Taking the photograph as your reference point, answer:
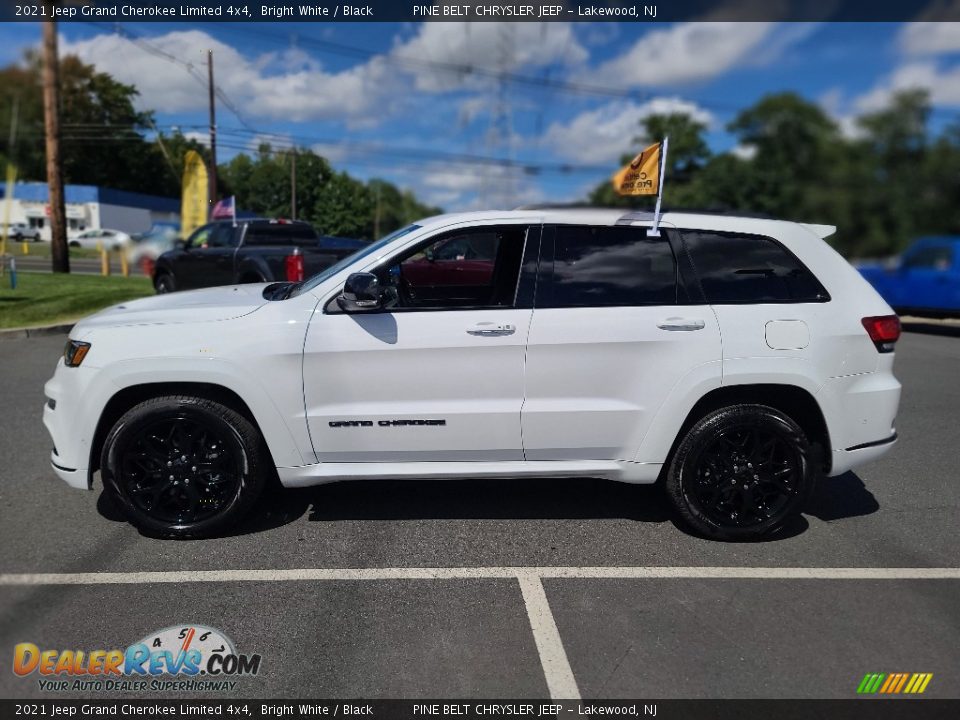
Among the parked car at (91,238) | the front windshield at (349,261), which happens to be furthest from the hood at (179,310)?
the parked car at (91,238)

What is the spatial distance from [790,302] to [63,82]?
1585 cm

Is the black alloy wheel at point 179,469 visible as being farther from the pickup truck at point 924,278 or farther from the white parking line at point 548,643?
the pickup truck at point 924,278

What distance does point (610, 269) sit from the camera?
4.03 m

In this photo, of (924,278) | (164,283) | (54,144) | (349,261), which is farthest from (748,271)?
(54,144)

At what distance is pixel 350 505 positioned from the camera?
460cm

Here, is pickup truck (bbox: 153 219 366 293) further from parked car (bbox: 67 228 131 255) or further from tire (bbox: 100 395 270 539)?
parked car (bbox: 67 228 131 255)

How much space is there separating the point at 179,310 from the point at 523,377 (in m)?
1.94

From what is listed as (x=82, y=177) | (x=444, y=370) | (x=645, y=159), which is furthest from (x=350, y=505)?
(x=82, y=177)

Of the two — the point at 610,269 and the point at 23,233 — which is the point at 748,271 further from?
the point at 23,233

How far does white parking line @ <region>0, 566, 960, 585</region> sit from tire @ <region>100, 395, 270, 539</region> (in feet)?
1.36

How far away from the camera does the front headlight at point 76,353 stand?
3.89 meters

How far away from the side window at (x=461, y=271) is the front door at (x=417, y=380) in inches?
4.4

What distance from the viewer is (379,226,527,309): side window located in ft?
13.4

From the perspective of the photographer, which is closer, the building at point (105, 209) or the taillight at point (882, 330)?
the taillight at point (882, 330)
